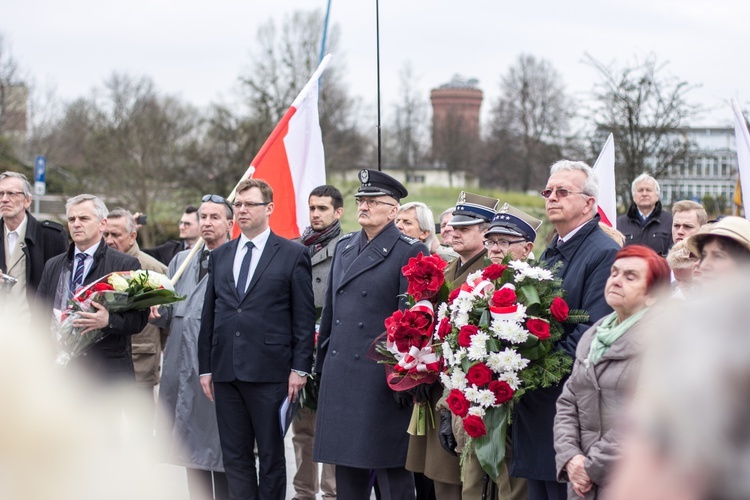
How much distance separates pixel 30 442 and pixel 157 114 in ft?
113

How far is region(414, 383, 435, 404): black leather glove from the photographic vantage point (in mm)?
→ 5742

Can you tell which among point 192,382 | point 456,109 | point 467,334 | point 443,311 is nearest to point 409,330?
point 443,311

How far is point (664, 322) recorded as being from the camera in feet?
4.35

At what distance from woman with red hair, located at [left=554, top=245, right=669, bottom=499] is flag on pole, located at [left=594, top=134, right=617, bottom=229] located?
422cm

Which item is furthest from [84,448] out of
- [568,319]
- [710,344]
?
[568,319]

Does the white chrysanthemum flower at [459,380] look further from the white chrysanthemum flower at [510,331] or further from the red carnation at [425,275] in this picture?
the red carnation at [425,275]

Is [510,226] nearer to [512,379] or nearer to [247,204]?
[512,379]

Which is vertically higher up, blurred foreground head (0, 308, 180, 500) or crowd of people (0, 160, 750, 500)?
blurred foreground head (0, 308, 180, 500)

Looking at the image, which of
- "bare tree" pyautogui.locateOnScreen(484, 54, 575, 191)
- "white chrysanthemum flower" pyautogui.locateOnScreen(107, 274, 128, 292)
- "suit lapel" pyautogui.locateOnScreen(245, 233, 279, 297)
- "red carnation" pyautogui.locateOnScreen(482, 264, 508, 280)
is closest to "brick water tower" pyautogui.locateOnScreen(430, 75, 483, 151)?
"bare tree" pyautogui.locateOnScreen(484, 54, 575, 191)

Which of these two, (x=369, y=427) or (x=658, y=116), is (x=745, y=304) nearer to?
(x=369, y=427)

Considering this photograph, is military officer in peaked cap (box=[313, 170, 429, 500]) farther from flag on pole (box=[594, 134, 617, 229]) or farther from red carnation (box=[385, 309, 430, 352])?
flag on pole (box=[594, 134, 617, 229])

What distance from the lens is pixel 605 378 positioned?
4410 mm

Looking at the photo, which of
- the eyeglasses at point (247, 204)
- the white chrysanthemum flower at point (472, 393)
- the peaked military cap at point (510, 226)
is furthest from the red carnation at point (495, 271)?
the eyeglasses at point (247, 204)

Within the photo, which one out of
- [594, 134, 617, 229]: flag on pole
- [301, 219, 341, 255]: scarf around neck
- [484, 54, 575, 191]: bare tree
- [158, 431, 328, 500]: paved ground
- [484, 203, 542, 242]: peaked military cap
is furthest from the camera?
[484, 54, 575, 191]: bare tree
